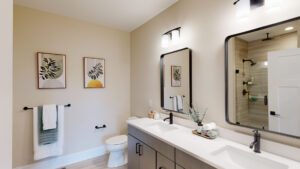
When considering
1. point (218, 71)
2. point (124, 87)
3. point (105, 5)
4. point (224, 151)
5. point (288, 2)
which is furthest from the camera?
point (124, 87)

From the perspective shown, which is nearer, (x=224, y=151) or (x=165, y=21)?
(x=224, y=151)

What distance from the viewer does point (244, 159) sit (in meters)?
1.22

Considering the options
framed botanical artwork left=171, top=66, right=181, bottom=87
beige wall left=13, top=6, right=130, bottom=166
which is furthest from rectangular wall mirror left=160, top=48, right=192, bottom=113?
beige wall left=13, top=6, right=130, bottom=166

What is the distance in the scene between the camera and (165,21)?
236cm

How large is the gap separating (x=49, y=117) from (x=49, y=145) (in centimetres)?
44

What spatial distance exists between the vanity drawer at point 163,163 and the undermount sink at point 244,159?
45cm

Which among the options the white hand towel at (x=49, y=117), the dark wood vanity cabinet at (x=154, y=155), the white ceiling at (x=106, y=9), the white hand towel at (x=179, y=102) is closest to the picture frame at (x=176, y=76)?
the white hand towel at (x=179, y=102)

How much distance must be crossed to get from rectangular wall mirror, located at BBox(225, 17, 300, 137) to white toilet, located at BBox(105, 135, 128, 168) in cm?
177

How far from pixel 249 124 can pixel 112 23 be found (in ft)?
8.87

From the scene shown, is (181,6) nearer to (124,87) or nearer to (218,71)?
(218,71)

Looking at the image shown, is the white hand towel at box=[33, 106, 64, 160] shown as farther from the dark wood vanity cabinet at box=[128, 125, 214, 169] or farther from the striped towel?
the dark wood vanity cabinet at box=[128, 125, 214, 169]

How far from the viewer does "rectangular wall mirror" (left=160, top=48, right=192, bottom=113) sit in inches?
78.0

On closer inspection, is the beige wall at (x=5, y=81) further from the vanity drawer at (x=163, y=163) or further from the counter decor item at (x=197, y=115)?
the counter decor item at (x=197, y=115)

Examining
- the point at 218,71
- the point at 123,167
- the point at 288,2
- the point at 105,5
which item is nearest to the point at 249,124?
the point at 218,71
